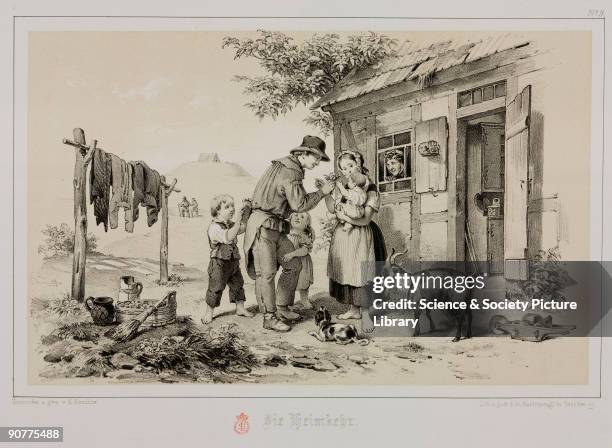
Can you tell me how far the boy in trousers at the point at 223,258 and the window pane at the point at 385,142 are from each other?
1077 mm

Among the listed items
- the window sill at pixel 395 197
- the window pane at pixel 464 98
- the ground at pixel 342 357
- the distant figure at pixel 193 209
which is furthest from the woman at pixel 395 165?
the distant figure at pixel 193 209

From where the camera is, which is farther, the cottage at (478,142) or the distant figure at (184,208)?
the distant figure at (184,208)

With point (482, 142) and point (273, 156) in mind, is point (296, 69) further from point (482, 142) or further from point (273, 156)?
point (482, 142)

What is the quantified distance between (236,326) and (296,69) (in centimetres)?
181

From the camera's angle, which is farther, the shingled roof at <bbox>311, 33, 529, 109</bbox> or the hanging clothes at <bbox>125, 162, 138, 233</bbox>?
the hanging clothes at <bbox>125, 162, 138, 233</bbox>

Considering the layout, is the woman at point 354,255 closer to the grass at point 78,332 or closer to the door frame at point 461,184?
the door frame at point 461,184

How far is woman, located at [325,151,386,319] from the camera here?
4.34 m

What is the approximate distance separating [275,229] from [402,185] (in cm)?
93

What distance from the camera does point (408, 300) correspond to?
4312mm

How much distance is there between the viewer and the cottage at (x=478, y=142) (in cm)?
426

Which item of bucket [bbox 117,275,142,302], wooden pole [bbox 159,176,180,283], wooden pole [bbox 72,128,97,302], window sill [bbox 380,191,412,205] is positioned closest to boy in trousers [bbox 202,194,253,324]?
wooden pole [bbox 159,176,180,283]

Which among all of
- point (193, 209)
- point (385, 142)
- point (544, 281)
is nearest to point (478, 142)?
point (385, 142)

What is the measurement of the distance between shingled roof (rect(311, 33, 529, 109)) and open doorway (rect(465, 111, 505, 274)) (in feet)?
1.37

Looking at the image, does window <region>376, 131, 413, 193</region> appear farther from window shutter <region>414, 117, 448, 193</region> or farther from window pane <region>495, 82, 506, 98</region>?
window pane <region>495, 82, 506, 98</region>
